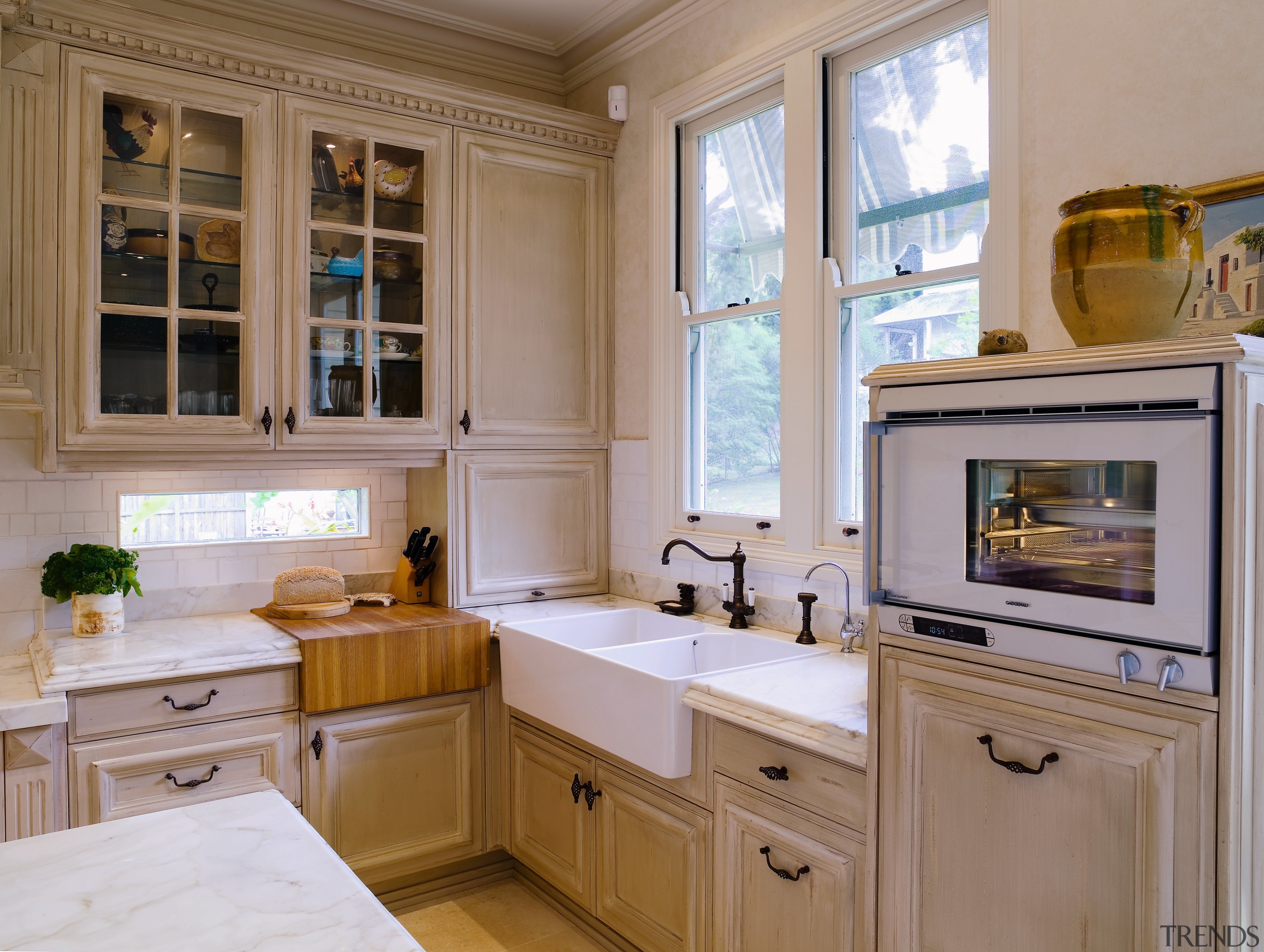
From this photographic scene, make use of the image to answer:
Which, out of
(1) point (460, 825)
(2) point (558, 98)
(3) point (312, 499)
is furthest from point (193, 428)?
(2) point (558, 98)

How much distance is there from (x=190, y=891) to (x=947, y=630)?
1.19 m

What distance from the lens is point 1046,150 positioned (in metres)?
2.07

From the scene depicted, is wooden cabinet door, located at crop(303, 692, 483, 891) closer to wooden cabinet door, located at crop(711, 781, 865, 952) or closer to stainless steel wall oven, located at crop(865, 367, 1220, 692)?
wooden cabinet door, located at crop(711, 781, 865, 952)

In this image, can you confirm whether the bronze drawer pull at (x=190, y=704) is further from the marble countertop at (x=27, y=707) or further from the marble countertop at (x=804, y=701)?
the marble countertop at (x=804, y=701)

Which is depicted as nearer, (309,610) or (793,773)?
(793,773)

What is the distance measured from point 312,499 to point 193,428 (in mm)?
678

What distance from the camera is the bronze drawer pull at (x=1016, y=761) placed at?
4.54ft

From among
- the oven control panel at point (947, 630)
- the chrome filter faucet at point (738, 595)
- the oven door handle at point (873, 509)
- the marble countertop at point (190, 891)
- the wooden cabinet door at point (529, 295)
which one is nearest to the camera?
the marble countertop at point (190, 891)

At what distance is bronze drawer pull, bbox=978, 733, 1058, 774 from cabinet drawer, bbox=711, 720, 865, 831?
0.36m

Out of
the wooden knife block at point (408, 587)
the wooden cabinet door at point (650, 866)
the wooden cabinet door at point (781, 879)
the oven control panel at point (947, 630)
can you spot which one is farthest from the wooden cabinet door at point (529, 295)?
the oven control panel at point (947, 630)

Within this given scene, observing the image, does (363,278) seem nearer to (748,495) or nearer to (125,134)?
(125,134)

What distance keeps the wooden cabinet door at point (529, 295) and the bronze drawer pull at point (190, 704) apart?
1151 mm

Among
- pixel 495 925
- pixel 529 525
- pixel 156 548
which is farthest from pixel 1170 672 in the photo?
pixel 156 548

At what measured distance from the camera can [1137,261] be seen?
138 cm
